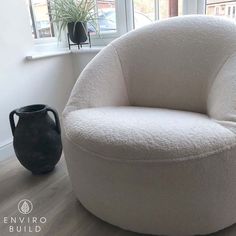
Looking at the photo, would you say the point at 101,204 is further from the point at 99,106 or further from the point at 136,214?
the point at 99,106

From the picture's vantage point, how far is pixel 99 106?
53.6 inches

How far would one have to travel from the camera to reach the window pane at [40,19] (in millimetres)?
2122

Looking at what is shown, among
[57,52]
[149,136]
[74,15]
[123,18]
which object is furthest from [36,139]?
[123,18]

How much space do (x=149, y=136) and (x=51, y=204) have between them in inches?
27.5

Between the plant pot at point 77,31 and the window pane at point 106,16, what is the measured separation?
193 millimetres

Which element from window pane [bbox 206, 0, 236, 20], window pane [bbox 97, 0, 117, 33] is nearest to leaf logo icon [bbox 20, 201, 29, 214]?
window pane [bbox 97, 0, 117, 33]

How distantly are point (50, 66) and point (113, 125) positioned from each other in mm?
1255

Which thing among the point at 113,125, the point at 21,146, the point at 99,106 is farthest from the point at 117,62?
the point at 21,146

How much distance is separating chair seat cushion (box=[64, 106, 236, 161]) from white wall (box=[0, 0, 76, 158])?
845 millimetres

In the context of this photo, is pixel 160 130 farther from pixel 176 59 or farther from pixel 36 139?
pixel 36 139

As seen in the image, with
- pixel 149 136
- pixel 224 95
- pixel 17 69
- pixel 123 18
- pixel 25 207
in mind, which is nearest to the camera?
pixel 149 136

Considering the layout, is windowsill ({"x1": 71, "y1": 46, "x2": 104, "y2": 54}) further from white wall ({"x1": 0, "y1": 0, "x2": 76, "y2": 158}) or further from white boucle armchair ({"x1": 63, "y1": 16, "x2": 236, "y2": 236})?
white boucle armchair ({"x1": 63, "y1": 16, "x2": 236, "y2": 236})

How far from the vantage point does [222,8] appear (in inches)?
69.1

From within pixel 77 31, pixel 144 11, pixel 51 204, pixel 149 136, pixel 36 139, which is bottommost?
pixel 51 204
